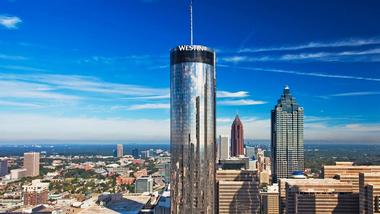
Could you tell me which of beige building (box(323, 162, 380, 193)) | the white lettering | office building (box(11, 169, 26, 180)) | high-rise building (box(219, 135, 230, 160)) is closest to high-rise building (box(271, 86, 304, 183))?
high-rise building (box(219, 135, 230, 160))

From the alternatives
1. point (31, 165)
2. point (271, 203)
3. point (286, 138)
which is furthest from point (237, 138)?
point (31, 165)

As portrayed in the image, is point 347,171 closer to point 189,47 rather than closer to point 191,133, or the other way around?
point 191,133

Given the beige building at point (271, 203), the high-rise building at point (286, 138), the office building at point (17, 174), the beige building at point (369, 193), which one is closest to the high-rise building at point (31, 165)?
the office building at point (17, 174)

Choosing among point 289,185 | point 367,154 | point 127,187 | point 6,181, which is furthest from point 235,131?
point 289,185

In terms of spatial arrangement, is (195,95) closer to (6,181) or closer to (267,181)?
(267,181)

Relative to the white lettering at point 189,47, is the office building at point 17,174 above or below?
below

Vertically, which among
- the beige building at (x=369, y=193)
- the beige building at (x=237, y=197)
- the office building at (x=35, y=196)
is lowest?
the office building at (x=35, y=196)

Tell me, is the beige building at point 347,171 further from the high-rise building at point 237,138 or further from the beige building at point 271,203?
the high-rise building at point 237,138
